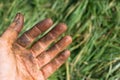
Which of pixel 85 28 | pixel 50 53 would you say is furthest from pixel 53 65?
pixel 85 28

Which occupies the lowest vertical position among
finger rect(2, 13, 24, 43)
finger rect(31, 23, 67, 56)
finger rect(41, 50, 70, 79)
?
finger rect(41, 50, 70, 79)

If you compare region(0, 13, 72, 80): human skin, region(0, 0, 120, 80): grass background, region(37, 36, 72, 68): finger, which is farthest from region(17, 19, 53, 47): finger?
region(0, 0, 120, 80): grass background

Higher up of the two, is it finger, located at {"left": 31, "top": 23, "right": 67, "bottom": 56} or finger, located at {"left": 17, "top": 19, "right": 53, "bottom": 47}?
finger, located at {"left": 17, "top": 19, "right": 53, "bottom": 47}

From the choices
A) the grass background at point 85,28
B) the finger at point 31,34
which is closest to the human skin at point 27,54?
the finger at point 31,34

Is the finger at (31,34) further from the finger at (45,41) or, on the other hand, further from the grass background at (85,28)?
the grass background at (85,28)

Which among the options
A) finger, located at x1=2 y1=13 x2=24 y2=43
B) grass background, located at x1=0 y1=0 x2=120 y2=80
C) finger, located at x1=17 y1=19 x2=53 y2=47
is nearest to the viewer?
finger, located at x1=2 y1=13 x2=24 y2=43

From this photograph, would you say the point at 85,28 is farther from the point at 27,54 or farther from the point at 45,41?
the point at 27,54

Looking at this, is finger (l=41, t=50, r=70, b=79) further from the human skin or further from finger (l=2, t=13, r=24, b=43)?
finger (l=2, t=13, r=24, b=43)

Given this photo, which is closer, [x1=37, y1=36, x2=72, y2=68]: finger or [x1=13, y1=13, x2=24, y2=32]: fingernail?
[x1=13, y1=13, x2=24, y2=32]: fingernail

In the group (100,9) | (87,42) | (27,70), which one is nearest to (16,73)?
(27,70)
